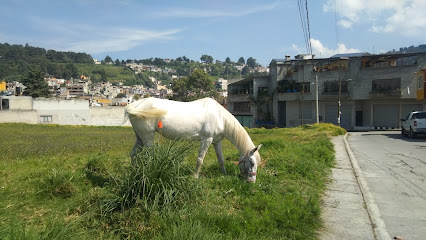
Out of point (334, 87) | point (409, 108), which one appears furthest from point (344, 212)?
point (334, 87)

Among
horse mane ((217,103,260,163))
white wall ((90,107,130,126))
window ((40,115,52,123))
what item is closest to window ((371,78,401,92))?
white wall ((90,107,130,126))

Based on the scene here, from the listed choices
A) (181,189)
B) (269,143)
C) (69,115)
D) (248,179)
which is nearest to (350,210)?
(248,179)

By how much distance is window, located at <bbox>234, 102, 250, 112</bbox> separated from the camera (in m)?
55.6

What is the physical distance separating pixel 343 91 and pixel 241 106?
1856 cm

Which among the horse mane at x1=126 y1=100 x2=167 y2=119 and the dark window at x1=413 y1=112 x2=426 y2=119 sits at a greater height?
the horse mane at x1=126 y1=100 x2=167 y2=119

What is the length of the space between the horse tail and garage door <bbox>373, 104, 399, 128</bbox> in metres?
41.3

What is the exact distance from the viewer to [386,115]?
41.1 m

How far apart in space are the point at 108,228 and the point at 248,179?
10.3ft

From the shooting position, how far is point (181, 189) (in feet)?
15.5

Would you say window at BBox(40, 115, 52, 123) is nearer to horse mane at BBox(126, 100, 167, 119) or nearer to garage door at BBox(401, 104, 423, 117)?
horse mane at BBox(126, 100, 167, 119)

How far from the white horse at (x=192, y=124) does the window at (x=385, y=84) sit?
129ft

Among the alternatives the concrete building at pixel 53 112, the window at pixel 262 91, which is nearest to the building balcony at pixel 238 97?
the window at pixel 262 91

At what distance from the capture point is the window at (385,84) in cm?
3928

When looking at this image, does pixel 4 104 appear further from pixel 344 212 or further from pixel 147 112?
pixel 344 212
